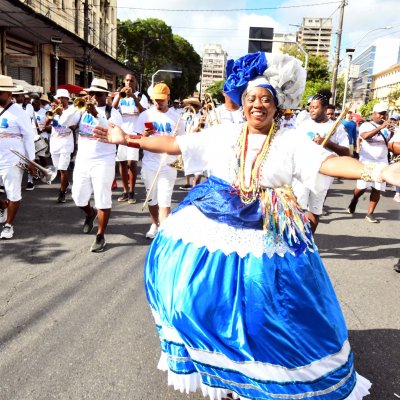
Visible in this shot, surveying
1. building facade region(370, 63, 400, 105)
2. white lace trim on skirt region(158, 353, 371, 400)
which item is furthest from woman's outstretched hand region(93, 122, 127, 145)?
building facade region(370, 63, 400, 105)

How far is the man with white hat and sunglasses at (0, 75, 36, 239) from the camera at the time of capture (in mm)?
5605

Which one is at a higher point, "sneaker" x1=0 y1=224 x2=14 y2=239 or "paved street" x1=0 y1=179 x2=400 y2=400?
"sneaker" x1=0 y1=224 x2=14 y2=239

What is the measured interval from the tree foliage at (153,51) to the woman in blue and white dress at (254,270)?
4804cm

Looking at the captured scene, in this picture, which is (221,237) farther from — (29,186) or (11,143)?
(29,186)

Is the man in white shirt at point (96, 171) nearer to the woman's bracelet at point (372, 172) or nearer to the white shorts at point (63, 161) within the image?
the white shorts at point (63, 161)

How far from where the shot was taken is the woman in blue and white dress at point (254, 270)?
83.1 inches

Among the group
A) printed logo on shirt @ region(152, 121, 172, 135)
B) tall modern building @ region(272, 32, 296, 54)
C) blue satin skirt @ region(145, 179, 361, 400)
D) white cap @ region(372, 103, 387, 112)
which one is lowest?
blue satin skirt @ region(145, 179, 361, 400)

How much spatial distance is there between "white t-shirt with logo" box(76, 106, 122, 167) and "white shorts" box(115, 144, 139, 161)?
2.83 metres

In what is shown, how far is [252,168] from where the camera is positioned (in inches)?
96.4

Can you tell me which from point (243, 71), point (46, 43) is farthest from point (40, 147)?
point (46, 43)

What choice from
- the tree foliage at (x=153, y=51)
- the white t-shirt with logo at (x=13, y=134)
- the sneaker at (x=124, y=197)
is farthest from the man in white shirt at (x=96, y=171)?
the tree foliage at (x=153, y=51)

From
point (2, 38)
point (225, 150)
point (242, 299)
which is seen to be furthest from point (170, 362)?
point (2, 38)

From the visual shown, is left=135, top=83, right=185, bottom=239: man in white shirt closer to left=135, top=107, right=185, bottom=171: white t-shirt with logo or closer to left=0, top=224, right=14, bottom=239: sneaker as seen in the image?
left=135, top=107, right=185, bottom=171: white t-shirt with logo

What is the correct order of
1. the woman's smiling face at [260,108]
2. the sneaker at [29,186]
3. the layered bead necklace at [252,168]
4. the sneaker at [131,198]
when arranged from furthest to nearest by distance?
the sneaker at [29,186] < the sneaker at [131,198] < the woman's smiling face at [260,108] < the layered bead necklace at [252,168]
